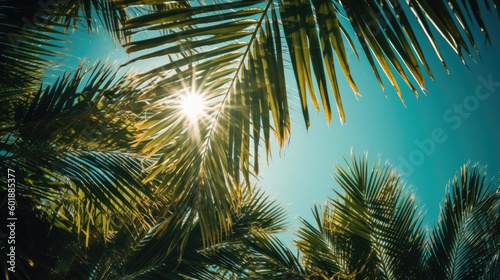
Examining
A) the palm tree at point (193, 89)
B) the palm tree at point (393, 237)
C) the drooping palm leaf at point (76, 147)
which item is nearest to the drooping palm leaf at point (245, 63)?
the palm tree at point (193, 89)

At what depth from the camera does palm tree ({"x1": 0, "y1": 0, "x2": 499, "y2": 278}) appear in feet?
4.04

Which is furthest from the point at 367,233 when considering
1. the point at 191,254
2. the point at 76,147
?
the point at 76,147

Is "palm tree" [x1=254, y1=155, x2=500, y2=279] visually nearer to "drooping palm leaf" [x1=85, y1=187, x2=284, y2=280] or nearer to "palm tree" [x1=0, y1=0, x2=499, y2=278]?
"drooping palm leaf" [x1=85, y1=187, x2=284, y2=280]

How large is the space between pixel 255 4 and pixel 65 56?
207cm

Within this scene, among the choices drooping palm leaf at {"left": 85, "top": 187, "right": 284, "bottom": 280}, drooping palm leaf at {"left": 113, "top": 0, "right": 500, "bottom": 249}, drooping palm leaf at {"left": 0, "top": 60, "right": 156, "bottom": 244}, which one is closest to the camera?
drooping palm leaf at {"left": 113, "top": 0, "right": 500, "bottom": 249}

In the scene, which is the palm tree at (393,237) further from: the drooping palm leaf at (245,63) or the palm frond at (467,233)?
the drooping palm leaf at (245,63)

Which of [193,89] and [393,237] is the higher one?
[193,89]

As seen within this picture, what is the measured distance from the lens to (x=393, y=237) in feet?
13.2

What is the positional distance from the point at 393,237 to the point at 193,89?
3289 millimetres

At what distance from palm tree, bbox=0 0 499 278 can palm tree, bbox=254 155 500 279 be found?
2.35 m

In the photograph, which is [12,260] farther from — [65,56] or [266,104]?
[266,104]

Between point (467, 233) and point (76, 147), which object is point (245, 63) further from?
point (467, 233)

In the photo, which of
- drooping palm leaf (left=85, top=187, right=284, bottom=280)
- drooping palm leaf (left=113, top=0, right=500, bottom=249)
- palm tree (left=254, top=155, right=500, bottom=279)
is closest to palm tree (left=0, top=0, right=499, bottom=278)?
drooping palm leaf (left=113, top=0, right=500, bottom=249)

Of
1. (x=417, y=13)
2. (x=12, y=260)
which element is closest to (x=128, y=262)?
(x=12, y=260)
